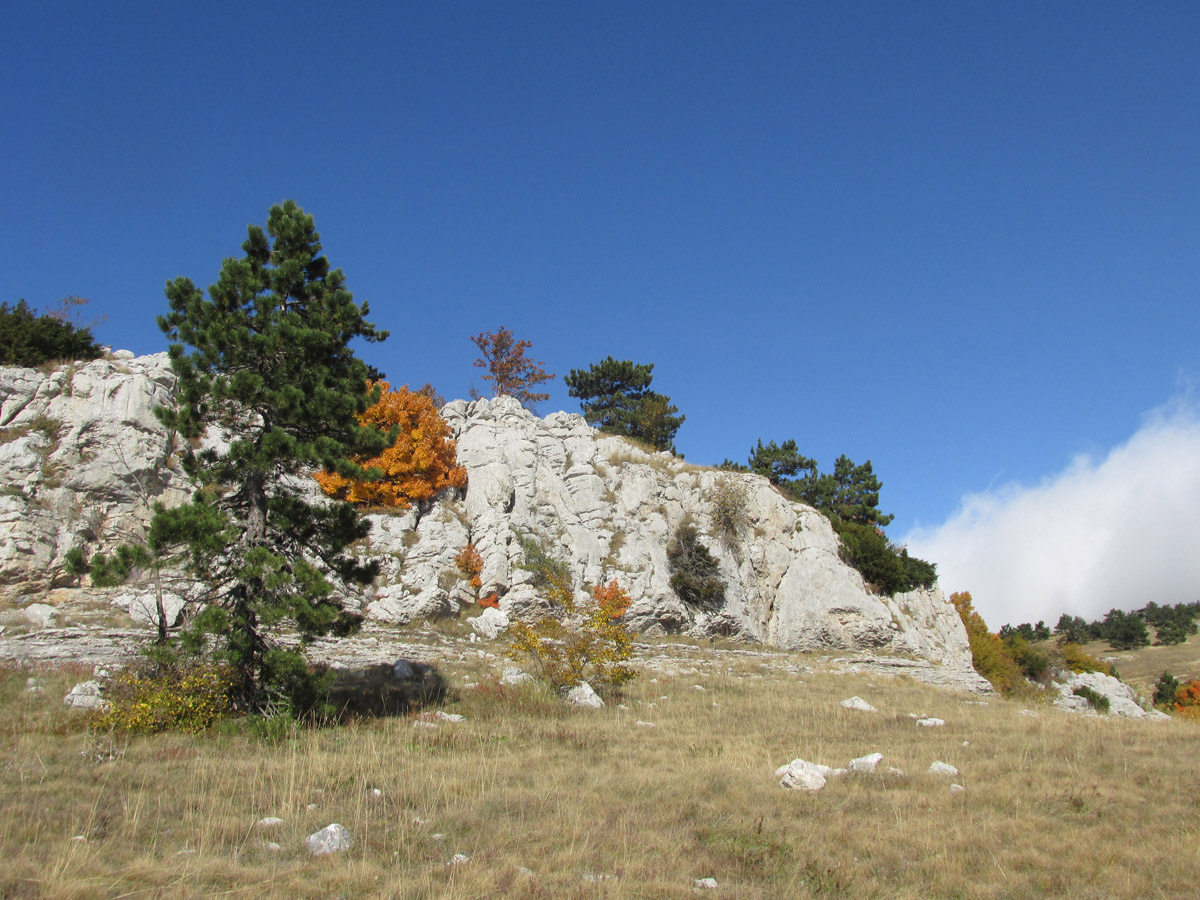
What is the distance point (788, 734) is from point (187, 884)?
10.6 meters

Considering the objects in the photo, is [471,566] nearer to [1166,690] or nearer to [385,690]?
[385,690]

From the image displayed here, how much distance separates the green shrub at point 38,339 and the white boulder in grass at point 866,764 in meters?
36.3

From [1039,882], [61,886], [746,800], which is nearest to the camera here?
[61,886]

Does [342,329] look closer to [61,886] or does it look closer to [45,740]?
[45,740]

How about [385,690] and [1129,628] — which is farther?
[1129,628]

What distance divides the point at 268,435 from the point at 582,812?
28.8 ft

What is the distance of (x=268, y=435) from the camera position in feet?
41.1

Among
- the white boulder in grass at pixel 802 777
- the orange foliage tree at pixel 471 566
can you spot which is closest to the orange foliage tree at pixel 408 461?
the orange foliage tree at pixel 471 566

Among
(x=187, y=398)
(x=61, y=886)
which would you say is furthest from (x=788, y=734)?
(x=187, y=398)

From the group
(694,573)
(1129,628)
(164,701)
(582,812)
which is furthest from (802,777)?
(1129,628)

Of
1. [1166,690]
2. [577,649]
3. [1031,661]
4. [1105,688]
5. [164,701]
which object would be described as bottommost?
[1166,690]

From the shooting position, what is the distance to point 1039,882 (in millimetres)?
6152

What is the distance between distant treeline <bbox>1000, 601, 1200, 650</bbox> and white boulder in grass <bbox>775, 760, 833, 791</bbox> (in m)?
95.5

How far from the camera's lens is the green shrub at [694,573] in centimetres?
3234
